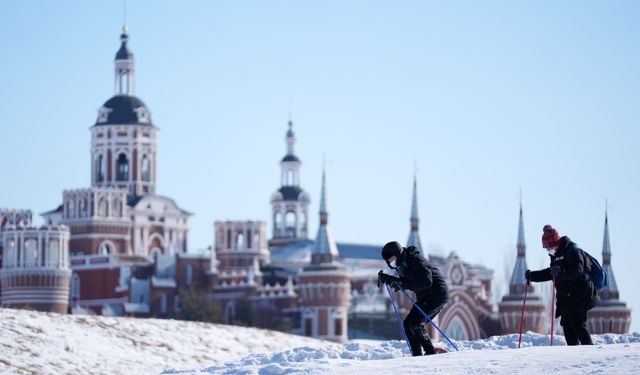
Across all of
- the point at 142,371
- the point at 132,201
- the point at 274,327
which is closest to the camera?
the point at 142,371

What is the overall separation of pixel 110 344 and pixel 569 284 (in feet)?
34.8

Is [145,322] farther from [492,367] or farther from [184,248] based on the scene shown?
[184,248]

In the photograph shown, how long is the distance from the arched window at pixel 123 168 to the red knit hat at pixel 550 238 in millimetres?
85495

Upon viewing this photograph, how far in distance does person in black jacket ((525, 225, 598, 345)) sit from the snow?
59 cm

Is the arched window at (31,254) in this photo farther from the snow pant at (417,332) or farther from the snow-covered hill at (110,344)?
the snow pant at (417,332)

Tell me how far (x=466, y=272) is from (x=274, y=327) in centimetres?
1207

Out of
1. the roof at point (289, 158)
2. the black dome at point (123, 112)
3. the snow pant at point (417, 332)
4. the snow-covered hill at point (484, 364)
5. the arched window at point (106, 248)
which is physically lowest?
the snow-covered hill at point (484, 364)

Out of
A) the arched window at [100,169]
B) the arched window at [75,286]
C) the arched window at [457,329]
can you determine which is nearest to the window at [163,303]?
the arched window at [75,286]

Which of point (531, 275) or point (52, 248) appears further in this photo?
point (52, 248)

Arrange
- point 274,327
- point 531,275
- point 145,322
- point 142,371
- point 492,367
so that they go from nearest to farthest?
1. point 492,367
2. point 531,275
3. point 142,371
4. point 145,322
5. point 274,327

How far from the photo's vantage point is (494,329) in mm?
93750

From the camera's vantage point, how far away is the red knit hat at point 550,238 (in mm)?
19062

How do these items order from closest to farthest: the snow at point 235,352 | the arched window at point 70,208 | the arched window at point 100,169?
the snow at point 235,352 < the arched window at point 70,208 < the arched window at point 100,169

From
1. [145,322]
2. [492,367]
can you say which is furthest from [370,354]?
[145,322]
